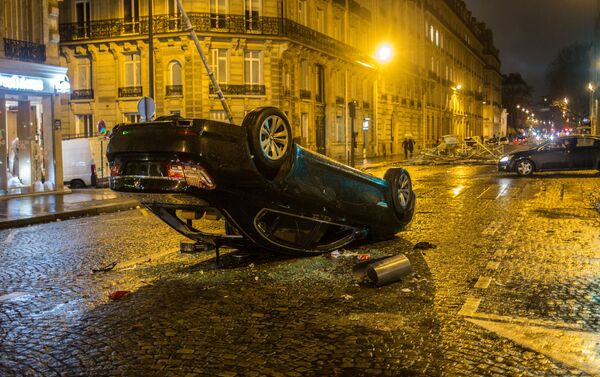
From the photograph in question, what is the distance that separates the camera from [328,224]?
8.01 m

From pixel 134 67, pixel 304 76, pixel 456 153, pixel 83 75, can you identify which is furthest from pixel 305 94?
pixel 83 75

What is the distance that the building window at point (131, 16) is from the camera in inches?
1419

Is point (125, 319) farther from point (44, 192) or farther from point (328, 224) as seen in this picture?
point (44, 192)

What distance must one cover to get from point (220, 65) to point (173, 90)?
314 centimetres

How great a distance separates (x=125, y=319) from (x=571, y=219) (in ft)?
30.4

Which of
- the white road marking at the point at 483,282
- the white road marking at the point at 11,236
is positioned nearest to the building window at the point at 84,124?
the white road marking at the point at 11,236

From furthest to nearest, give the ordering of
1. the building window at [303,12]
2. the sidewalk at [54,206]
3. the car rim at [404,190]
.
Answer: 1. the building window at [303,12]
2. the sidewalk at [54,206]
3. the car rim at [404,190]

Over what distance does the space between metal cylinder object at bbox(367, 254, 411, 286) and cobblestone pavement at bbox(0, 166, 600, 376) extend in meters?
0.11

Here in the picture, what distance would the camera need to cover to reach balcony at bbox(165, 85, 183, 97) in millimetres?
35469

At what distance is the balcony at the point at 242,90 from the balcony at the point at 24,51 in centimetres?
1634

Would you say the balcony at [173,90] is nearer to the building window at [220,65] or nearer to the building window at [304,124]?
the building window at [220,65]

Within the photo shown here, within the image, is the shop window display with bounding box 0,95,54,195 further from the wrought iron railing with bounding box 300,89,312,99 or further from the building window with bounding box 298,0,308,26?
the building window with bounding box 298,0,308,26

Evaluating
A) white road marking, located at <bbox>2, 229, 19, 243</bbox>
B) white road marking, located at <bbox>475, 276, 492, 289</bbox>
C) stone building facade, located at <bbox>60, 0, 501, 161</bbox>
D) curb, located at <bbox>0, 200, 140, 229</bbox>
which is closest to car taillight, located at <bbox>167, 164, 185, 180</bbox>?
white road marking, located at <bbox>475, 276, 492, 289</bbox>

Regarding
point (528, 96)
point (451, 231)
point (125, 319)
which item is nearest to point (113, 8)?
point (451, 231)
